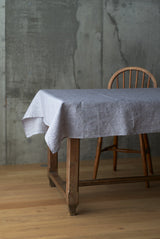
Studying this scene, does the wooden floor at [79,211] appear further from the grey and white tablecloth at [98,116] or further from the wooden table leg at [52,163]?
the grey and white tablecloth at [98,116]

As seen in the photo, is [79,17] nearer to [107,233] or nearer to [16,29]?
[16,29]

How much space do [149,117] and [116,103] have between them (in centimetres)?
23

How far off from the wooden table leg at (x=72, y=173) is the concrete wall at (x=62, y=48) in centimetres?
138

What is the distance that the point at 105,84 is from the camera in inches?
149

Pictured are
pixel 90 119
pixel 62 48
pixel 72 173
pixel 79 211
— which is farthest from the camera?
pixel 62 48

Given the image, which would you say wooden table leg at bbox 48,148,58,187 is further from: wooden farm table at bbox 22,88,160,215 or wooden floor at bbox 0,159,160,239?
wooden farm table at bbox 22,88,160,215

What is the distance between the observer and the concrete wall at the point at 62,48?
3512 mm

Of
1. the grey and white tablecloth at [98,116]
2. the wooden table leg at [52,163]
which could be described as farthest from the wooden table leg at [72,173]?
the wooden table leg at [52,163]

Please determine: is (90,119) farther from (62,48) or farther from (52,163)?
(62,48)

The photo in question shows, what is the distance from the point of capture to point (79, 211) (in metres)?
2.47

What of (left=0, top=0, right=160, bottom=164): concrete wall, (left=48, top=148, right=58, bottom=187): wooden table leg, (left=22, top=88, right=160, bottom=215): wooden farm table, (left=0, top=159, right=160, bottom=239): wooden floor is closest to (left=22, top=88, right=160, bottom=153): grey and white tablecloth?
(left=22, top=88, right=160, bottom=215): wooden farm table

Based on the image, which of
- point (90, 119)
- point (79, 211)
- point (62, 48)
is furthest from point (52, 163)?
point (62, 48)

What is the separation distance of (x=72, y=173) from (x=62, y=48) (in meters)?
1.66

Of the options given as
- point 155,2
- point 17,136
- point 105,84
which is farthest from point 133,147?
point 155,2
